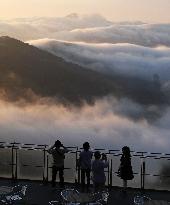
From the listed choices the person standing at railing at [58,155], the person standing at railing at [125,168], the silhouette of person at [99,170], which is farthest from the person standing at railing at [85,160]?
the person standing at railing at [125,168]

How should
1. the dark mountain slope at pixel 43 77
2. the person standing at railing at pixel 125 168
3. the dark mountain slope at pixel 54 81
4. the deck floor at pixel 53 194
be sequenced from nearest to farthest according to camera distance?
the deck floor at pixel 53 194, the person standing at railing at pixel 125 168, the dark mountain slope at pixel 43 77, the dark mountain slope at pixel 54 81

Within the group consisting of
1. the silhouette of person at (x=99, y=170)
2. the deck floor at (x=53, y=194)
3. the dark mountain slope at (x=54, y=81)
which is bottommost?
the deck floor at (x=53, y=194)

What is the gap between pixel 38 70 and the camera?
13438 centimetres

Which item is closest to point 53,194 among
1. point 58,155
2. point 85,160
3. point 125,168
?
point 58,155

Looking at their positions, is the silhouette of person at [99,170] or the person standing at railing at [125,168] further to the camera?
the person standing at railing at [125,168]

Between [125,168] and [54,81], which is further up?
[54,81]

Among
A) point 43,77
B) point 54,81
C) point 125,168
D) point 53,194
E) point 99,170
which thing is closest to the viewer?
point 99,170

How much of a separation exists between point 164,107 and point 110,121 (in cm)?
1749

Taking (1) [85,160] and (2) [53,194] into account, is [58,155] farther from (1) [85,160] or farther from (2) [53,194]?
(2) [53,194]

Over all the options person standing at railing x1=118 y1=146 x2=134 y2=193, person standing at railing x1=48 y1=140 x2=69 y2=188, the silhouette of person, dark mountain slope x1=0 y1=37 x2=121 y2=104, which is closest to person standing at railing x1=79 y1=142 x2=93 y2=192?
person standing at railing x1=48 y1=140 x2=69 y2=188

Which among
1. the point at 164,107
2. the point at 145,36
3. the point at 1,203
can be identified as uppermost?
the point at 145,36

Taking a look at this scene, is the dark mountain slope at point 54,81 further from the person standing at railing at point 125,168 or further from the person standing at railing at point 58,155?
the person standing at railing at point 125,168

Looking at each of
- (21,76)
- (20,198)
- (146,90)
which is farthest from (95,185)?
(146,90)

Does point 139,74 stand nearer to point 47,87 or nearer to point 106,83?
point 106,83
